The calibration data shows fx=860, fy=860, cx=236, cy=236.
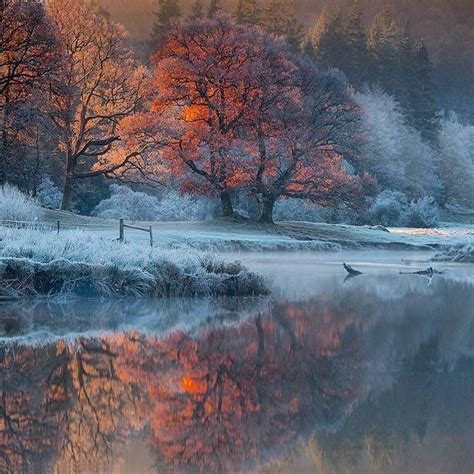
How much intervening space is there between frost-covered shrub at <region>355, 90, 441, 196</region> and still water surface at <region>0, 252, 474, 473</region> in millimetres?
57329

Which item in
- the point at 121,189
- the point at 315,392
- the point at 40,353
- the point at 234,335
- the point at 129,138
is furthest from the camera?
the point at 121,189

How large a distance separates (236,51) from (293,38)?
47448 mm

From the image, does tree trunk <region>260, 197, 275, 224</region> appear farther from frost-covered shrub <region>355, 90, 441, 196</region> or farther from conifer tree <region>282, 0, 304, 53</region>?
conifer tree <region>282, 0, 304, 53</region>

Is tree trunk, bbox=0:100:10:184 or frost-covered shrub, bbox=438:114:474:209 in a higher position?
frost-covered shrub, bbox=438:114:474:209

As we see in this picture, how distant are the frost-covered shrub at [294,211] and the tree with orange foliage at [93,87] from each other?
1528 cm

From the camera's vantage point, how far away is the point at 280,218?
5931 centimetres

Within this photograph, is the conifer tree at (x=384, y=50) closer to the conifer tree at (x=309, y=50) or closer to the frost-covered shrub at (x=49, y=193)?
the conifer tree at (x=309, y=50)

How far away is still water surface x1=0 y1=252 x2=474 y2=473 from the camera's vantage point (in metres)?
6.77

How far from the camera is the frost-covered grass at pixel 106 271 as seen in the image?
57.4 feet

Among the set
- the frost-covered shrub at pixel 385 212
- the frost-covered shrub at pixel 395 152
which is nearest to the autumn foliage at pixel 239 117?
the frost-covered shrub at pixel 385 212

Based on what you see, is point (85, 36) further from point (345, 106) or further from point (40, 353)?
point (40, 353)

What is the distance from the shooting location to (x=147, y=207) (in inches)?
2232

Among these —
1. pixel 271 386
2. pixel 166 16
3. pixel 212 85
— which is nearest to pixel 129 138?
pixel 212 85

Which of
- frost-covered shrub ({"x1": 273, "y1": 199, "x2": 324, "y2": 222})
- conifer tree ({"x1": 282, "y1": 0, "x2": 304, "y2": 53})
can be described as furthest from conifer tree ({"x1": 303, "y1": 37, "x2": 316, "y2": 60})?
frost-covered shrub ({"x1": 273, "y1": 199, "x2": 324, "y2": 222})
